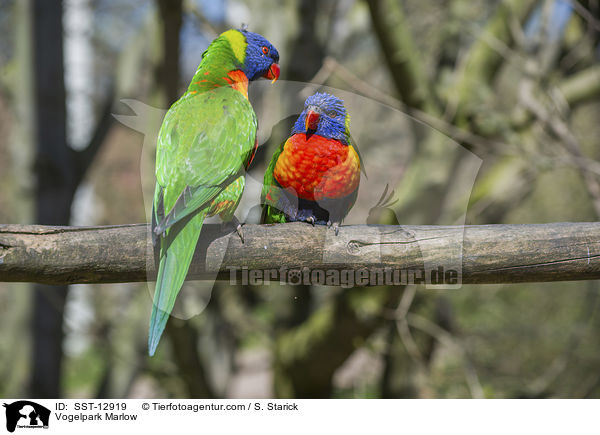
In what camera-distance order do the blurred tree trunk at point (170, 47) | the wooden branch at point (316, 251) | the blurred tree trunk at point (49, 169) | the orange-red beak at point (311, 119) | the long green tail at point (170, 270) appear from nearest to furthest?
the long green tail at point (170, 270) < the orange-red beak at point (311, 119) < the wooden branch at point (316, 251) < the blurred tree trunk at point (170, 47) < the blurred tree trunk at point (49, 169)

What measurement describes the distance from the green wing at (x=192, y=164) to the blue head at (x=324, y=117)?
0.10 meters

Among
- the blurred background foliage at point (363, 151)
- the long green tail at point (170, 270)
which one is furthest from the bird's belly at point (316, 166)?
the blurred background foliage at point (363, 151)

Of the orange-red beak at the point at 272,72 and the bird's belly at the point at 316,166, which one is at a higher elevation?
the orange-red beak at the point at 272,72

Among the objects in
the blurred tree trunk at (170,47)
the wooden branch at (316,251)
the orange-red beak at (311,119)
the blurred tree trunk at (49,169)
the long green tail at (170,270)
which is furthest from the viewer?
the blurred tree trunk at (49,169)

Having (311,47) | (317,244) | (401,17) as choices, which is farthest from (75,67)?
(317,244)

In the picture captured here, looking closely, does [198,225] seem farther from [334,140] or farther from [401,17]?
[401,17]

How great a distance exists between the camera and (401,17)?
210 centimetres

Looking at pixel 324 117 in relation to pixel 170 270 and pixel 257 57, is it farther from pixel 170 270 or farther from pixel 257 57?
pixel 170 270

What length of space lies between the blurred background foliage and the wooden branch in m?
0.25

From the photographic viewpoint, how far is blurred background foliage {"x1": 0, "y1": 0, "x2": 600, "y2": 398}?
6.86ft

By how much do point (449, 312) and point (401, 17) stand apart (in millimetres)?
1741
